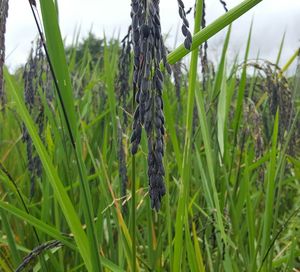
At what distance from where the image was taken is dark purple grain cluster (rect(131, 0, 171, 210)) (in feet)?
1.93

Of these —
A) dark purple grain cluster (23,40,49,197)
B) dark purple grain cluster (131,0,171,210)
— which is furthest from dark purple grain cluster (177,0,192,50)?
dark purple grain cluster (23,40,49,197)

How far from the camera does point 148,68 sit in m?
0.59

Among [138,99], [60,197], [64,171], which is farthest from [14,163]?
[138,99]

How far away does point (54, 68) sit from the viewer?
30.5 inches

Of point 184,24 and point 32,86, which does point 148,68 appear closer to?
point 184,24

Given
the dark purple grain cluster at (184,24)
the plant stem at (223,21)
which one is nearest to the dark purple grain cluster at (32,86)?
the plant stem at (223,21)

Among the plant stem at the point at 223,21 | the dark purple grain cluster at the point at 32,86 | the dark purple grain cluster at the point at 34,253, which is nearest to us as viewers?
the plant stem at the point at 223,21

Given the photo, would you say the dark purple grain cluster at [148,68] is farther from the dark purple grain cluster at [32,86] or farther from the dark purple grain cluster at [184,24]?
the dark purple grain cluster at [32,86]

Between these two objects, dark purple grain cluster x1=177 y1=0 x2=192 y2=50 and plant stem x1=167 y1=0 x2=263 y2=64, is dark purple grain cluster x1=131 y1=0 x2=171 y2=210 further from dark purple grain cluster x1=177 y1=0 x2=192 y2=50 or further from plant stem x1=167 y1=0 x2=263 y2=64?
plant stem x1=167 y1=0 x2=263 y2=64

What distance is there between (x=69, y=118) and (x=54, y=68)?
0.09 m

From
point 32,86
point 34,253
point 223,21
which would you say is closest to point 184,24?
point 223,21

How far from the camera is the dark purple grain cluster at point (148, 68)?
1.93 ft

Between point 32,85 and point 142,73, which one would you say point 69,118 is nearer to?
point 142,73

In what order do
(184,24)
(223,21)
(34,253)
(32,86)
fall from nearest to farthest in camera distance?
1. (184,24)
2. (223,21)
3. (34,253)
4. (32,86)
